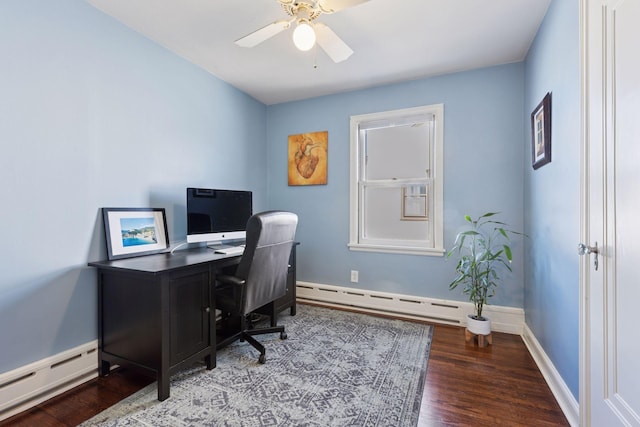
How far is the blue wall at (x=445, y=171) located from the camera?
101 inches

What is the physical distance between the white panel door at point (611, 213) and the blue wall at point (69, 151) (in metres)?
2.65

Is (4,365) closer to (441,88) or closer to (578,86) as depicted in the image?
(578,86)

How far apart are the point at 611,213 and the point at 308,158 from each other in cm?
270

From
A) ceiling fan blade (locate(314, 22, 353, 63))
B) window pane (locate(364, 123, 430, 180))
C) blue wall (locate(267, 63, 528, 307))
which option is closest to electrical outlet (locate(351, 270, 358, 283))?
blue wall (locate(267, 63, 528, 307))

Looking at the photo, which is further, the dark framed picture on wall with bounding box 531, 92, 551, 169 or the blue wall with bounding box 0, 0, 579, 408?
the dark framed picture on wall with bounding box 531, 92, 551, 169

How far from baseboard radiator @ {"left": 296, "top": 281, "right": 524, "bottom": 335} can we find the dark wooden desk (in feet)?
4.97

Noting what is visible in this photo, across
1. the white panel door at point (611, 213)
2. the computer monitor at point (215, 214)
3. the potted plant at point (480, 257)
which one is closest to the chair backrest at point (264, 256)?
the computer monitor at point (215, 214)

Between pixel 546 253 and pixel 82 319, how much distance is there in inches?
121

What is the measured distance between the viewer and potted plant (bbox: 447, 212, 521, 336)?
8.03 feet

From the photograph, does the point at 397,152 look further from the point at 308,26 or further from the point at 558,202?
the point at 308,26

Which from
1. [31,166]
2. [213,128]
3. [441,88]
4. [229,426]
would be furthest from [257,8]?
[229,426]

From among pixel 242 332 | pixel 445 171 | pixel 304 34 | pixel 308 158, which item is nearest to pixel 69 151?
pixel 304 34

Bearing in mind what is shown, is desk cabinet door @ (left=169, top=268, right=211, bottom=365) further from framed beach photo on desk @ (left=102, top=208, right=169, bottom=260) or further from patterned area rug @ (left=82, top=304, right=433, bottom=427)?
framed beach photo on desk @ (left=102, top=208, right=169, bottom=260)

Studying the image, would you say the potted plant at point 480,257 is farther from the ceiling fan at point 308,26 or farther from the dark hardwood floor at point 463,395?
the ceiling fan at point 308,26
